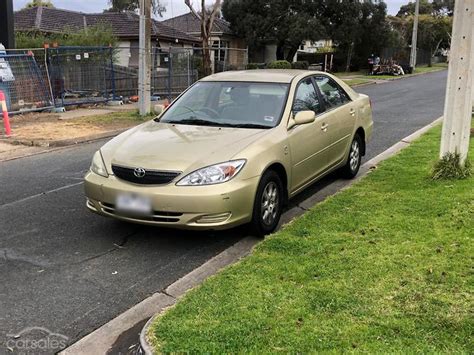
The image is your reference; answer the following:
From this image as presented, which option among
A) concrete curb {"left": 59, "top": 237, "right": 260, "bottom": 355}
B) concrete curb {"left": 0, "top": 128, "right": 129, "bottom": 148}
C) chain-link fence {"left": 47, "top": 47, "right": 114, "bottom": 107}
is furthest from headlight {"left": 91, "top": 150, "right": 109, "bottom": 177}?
chain-link fence {"left": 47, "top": 47, "right": 114, "bottom": 107}

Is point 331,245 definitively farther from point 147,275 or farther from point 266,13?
point 266,13

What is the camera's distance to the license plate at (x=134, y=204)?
4719mm

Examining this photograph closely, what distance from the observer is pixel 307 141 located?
234 inches

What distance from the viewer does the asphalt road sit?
3.82 m

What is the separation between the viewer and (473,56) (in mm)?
6184

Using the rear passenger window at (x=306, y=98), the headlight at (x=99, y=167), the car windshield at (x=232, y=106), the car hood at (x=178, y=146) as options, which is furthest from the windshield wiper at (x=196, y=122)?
the headlight at (x=99, y=167)

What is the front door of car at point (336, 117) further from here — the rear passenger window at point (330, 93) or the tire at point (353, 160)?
the tire at point (353, 160)

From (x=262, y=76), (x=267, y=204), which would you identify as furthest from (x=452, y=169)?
(x=267, y=204)

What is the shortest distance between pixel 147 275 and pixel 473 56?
444cm

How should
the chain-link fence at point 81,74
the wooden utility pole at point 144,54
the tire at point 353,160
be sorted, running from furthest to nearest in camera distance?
the chain-link fence at point 81,74
the wooden utility pole at point 144,54
the tire at point 353,160

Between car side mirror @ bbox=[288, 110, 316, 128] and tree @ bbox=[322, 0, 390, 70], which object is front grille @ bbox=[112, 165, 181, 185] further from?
tree @ bbox=[322, 0, 390, 70]

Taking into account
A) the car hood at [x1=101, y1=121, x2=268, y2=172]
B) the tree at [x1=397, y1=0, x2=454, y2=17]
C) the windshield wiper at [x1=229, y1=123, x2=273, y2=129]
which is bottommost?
the car hood at [x1=101, y1=121, x2=268, y2=172]

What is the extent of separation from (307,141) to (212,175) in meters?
1.62

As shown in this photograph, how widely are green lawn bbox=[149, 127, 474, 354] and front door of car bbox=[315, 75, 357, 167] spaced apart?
1.23m
